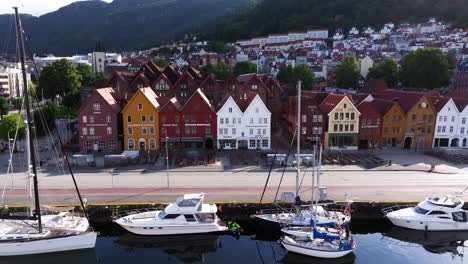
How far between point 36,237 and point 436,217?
31.0m

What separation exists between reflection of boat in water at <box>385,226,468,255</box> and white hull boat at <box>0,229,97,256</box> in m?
24.1

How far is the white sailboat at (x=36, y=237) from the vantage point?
2680cm

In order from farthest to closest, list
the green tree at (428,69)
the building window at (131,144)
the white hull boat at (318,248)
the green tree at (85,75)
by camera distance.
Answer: the green tree at (85,75) → the green tree at (428,69) → the building window at (131,144) → the white hull boat at (318,248)

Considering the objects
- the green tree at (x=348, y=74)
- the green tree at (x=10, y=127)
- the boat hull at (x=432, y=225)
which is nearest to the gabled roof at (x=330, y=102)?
the boat hull at (x=432, y=225)

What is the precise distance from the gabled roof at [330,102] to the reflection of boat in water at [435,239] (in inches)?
977

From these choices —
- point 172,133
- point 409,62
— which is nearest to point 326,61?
point 409,62

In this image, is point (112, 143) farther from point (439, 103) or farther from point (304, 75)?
point (304, 75)

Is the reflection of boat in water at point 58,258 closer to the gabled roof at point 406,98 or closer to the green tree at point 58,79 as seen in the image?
the gabled roof at point 406,98

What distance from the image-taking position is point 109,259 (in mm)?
27625

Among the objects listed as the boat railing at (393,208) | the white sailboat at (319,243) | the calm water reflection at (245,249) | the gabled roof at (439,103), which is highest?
the gabled roof at (439,103)

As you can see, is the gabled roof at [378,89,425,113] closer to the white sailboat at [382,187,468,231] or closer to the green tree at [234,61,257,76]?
the white sailboat at [382,187,468,231]

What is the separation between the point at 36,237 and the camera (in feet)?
88.4

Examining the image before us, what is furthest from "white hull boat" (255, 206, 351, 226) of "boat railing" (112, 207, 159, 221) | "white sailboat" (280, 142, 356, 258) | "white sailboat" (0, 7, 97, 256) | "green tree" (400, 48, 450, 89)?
"green tree" (400, 48, 450, 89)

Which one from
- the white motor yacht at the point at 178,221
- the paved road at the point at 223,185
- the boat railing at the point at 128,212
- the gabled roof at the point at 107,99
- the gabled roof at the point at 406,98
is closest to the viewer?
the white motor yacht at the point at 178,221
